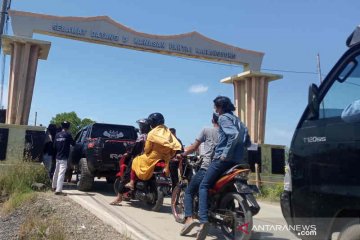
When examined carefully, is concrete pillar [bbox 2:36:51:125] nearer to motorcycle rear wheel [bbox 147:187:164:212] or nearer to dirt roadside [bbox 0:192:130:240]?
dirt roadside [bbox 0:192:130:240]

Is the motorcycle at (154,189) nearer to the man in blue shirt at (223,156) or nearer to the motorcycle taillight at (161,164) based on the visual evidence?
the motorcycle taillight at (161,164)

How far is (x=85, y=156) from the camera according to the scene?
10.5 m

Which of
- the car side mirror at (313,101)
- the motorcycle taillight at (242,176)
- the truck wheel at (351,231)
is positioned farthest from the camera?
the motorcycle taillight at (242,176)

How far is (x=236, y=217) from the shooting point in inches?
213

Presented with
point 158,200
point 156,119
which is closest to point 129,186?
point 158,200

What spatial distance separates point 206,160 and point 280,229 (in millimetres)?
1546

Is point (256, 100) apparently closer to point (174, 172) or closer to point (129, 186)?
point (174, 172)

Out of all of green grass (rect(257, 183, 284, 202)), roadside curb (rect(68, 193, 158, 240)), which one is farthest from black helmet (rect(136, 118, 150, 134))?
green grass (rect(257, 183, 284, 202))

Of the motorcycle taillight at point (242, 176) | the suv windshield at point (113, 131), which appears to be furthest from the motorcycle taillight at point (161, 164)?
the suv windshield at point (113, 131)

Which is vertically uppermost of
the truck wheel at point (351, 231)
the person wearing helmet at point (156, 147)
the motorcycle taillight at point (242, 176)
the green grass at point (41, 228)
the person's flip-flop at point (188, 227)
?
the person wearing helmet at point (156, 147)

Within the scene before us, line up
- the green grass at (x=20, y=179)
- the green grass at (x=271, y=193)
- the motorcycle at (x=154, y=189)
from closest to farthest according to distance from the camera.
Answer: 1. the motorcycle at (x=154, y=189)
2. the green grass at (x=20, y=179)
3. the green grass at (x=271, y=193)

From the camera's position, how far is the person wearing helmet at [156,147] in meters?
7.73

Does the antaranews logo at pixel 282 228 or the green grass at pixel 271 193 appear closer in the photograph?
the antaranews logo at pixel 282 228

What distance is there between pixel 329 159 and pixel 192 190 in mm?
2873
